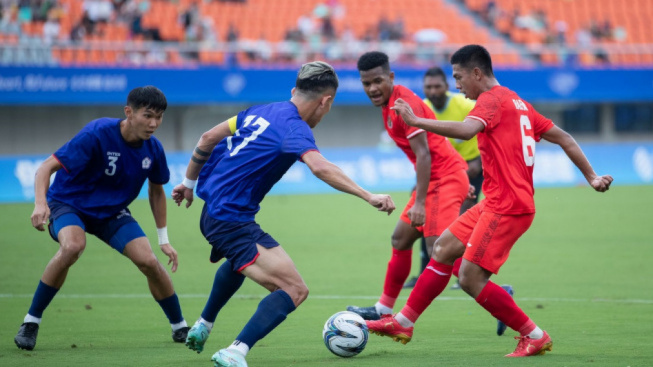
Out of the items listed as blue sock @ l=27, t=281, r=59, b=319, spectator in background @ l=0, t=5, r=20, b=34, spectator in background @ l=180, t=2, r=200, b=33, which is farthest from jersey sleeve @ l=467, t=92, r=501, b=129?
spectator in background @ l=180, t=2, r=200, b=33

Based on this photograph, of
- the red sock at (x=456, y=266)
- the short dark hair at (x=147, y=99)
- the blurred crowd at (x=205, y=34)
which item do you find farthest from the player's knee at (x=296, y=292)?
the blurred crowd at (x=205, y=34)

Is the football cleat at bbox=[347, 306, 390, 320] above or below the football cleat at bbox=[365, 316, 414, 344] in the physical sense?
below

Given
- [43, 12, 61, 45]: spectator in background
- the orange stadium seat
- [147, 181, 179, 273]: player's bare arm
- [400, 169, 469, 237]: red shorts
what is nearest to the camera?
[147, 181, 179, 273]: player's bare arm

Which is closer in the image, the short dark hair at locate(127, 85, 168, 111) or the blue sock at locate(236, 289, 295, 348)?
the blue sock at locate(236, 289, 295, 348)

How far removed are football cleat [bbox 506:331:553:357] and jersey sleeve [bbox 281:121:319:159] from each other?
81.6 inches

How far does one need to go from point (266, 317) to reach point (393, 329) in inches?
54.8

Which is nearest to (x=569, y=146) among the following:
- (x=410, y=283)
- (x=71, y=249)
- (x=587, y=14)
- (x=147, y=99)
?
(x=147, y=99)

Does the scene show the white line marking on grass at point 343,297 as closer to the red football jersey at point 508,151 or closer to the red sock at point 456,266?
the red sock at point 456,266

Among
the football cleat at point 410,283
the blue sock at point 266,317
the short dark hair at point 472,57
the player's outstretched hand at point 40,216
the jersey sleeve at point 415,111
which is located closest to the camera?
the blue sock at point 266,317

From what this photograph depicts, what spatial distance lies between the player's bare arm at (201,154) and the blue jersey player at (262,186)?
0.40 metres

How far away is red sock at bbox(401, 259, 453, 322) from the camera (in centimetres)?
669

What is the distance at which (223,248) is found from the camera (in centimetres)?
580

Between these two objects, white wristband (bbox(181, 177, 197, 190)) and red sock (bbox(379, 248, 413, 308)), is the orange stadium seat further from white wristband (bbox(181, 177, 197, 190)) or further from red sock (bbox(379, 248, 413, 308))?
white wristband (bbox(181, 177, 197, 190))

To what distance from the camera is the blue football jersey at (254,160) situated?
18.7 ft
